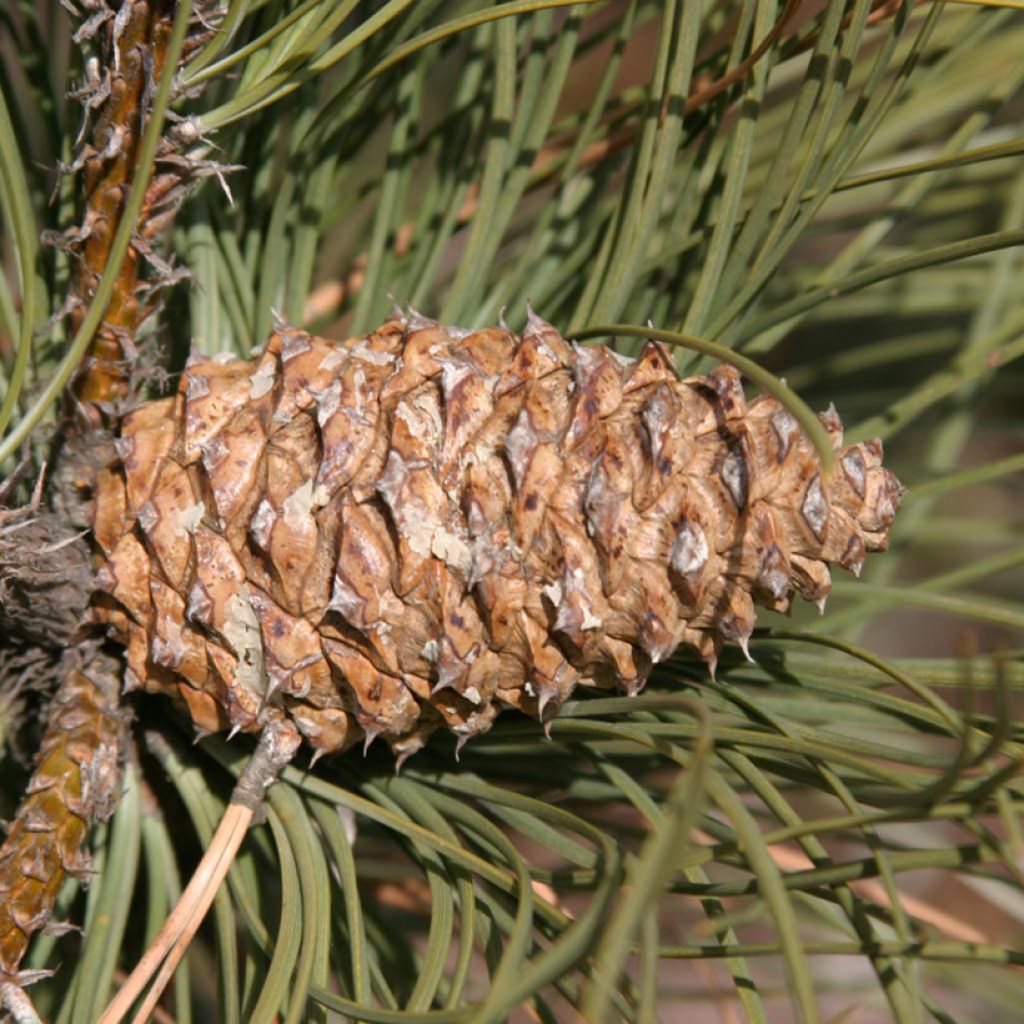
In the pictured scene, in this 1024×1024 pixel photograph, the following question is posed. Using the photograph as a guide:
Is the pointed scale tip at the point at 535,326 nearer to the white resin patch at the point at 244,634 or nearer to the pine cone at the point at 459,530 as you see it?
the pine cone at the point at 459,530

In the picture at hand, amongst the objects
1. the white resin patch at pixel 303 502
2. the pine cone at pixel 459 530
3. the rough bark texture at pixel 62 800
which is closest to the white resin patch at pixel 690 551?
the pine cone at pixel 459 530

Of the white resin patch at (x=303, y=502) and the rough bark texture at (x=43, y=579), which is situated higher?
the white resin patch at (x=303, y=502)

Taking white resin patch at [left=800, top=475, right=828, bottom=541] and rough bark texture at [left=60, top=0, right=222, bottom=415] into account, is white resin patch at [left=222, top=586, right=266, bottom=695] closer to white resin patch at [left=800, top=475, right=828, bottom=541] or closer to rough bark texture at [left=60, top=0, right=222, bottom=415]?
rough bark texture at [left=60, top=0, right=222, bottom=415]

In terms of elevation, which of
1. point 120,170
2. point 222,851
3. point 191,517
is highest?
point 120,170

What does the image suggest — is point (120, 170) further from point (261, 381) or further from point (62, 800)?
point (62, 800)

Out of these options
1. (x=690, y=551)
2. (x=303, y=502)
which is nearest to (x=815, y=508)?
(x=690, y=551)

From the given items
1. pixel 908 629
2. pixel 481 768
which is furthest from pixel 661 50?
pixel 908 629
